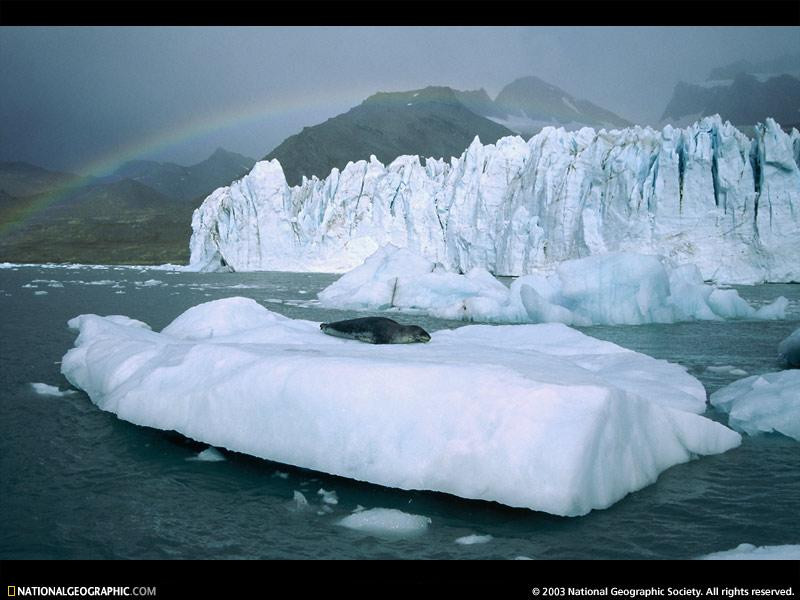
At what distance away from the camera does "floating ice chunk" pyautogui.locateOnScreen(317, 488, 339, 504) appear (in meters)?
4.46

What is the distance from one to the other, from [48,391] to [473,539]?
6.62 metres

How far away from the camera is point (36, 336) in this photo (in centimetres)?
1287

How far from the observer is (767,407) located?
6.46 m

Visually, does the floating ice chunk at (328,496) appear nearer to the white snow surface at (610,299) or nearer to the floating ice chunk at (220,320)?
the floating ice chunk at (220,320)

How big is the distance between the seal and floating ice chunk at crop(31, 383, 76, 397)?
3901 millimetres

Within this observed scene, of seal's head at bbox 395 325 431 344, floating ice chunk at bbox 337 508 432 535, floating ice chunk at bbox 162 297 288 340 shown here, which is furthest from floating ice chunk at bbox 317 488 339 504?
floating ice chunk at bbox 162 297 288 340

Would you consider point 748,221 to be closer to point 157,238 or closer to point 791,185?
point 791,185

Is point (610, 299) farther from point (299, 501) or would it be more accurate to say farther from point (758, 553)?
point (299, 501)

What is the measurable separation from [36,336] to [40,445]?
8567mm

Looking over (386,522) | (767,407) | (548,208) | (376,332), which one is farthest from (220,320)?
(548,208)

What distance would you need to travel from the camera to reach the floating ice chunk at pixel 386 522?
399cm

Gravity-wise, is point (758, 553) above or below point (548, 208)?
below

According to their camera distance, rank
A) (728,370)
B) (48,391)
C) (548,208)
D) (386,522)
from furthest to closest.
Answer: (548,208)
(728,370)
(48,391)
(386,522)
